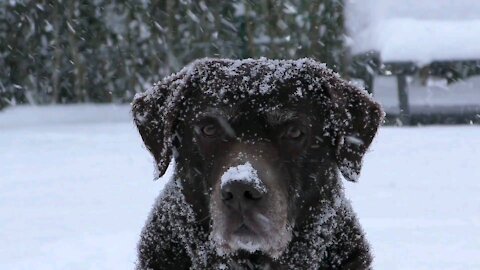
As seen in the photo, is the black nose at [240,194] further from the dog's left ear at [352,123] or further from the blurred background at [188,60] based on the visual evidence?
the blurred background at [188,60]

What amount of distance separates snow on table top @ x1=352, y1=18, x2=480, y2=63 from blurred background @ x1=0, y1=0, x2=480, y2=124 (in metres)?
0.04

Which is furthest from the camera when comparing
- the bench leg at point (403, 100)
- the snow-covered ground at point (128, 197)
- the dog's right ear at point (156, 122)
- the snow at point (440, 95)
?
the snow at point (440, 95)

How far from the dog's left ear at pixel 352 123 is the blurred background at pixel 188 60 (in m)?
3.91

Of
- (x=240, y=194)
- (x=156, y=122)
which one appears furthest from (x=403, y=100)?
(x=240, y=194)

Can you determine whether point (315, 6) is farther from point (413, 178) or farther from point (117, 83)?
point (413, 178)

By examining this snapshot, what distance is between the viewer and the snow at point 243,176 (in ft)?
9.49

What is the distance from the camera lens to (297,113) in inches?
128

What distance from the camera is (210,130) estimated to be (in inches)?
128

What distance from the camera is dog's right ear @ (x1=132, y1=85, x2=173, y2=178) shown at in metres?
3.32

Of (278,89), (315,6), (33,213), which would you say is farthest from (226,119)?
(315,6)

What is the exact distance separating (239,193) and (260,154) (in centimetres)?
25

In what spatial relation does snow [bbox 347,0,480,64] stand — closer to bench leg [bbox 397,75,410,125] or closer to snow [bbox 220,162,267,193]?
bench leg [bbox 397,75,410,125]

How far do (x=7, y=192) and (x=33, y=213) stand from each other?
31.8 inches

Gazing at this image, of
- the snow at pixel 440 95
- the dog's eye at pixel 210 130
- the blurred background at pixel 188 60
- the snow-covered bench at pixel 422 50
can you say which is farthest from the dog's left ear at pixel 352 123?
the snow at pixel 440 95
